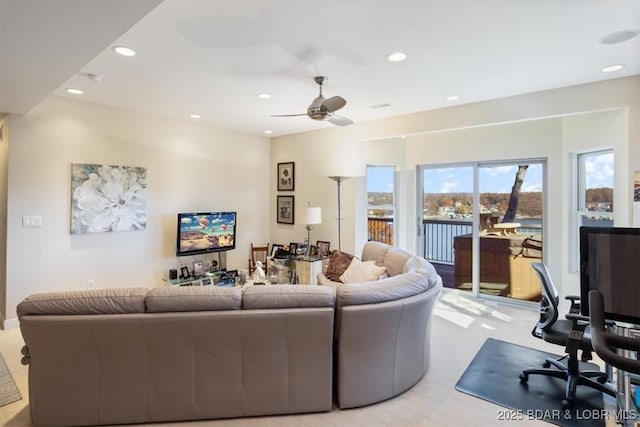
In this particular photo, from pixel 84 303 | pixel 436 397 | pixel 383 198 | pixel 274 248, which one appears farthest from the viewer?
pixel 274 248

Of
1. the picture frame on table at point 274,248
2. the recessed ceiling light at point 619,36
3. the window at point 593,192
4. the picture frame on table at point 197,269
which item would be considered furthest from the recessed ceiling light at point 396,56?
the picture frame on table at point 197,269

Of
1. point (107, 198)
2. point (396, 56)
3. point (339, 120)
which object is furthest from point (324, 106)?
point (107, 198)

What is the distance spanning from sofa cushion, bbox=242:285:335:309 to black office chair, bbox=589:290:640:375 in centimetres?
140

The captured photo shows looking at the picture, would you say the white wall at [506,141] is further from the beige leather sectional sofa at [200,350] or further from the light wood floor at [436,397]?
the beige leather sectional sofa at [200,350]

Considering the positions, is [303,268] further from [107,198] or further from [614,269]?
[614,269]

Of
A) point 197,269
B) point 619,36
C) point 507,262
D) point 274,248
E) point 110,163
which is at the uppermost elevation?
point 619,36

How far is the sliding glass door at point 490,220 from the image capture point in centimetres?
477

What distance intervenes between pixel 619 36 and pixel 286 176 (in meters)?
4.80

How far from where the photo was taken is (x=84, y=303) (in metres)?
2.07

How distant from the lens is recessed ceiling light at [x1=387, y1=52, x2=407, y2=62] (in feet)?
Answer: 9.28

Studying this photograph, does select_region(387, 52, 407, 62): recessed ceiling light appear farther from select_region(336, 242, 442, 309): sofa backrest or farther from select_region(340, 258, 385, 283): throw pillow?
select_region(340, 258, 385, 283): throw pillow

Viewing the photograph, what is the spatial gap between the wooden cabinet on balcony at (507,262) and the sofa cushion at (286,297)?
3.81 meters

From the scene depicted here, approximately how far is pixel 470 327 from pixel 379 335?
2169mm

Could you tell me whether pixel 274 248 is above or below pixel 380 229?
below
